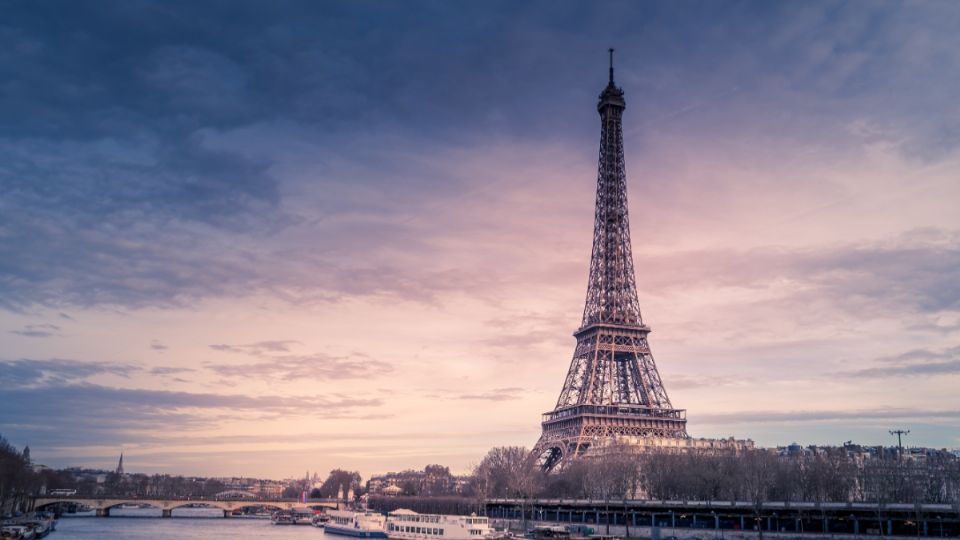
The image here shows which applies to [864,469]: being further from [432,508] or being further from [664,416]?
[432,508]

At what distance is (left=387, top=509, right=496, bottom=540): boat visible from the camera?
86875 mm

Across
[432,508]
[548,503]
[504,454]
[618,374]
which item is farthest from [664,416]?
[432,508]

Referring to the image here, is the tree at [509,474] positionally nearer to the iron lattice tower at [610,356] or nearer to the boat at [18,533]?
the iron lattice tower at [610,356]

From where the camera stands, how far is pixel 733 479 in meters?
94.9

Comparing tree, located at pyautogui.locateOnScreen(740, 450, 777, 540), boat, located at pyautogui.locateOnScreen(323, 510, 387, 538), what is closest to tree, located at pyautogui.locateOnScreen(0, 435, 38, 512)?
boat, located at pyautogui.locateOnScreen(323, 510, 387, 538)

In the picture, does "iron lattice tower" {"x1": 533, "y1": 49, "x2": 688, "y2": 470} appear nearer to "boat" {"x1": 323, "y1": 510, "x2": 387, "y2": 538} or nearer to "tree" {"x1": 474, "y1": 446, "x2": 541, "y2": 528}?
"tree" {"x1": 474, "y1": 446, "x2": 541, "y2": 528}

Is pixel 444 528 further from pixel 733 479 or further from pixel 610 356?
pixel 610 356

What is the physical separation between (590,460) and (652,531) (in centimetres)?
3318

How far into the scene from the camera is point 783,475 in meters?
95.4

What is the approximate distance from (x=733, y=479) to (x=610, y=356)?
1386 inches

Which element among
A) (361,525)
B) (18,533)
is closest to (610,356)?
(361,525)

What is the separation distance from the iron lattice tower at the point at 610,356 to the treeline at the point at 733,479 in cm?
573

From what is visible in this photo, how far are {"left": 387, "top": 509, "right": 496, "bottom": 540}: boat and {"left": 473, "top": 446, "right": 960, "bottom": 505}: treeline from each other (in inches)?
670

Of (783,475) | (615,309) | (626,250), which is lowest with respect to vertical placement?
(783,475)
